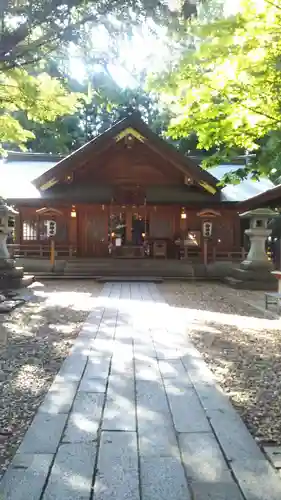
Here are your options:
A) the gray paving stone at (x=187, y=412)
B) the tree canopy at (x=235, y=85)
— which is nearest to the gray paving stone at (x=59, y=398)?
the gray paving stone at (x=187, y=412)

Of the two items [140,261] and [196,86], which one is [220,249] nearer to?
[140,261]

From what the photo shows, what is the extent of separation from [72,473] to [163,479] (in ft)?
1.62

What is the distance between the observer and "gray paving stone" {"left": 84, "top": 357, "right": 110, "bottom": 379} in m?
4.14

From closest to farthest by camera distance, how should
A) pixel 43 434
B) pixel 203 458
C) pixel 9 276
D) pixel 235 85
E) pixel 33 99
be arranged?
pixel 203 458 < pixel 43 434 < pixel 235 85 < pixel 33 99 < pixel 9 276

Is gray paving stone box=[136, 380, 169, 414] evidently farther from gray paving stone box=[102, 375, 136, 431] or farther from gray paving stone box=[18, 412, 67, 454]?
gray paving stone box=[18, 412, 67, 454]

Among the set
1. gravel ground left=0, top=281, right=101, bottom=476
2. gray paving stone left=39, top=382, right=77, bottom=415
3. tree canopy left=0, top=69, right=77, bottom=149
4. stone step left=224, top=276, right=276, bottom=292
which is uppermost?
tree canopy left=0, top=69, right=77, bottom=149

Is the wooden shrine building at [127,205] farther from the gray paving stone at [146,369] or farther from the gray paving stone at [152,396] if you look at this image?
the gray paving stone at [152,396]

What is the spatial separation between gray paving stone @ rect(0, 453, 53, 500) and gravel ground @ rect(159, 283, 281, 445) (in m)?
1.43

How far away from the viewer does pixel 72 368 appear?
4387mm

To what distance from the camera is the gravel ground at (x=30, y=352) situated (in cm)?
315

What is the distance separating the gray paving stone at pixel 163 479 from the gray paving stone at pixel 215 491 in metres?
0.05

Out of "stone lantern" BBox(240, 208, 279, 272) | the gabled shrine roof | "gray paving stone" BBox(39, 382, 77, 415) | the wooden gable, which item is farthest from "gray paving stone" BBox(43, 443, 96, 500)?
the wooden gable

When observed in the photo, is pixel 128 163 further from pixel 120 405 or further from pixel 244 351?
pixel 120 405

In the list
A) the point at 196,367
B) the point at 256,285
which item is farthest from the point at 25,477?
the point at 256,285
